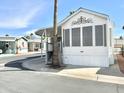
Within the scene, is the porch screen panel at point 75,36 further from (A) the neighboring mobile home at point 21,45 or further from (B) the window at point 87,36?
(A) the neighboring mobile home at point 21,45

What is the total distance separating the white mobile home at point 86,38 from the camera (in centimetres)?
1692

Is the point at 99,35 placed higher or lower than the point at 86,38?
higher

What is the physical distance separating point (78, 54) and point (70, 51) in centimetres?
95

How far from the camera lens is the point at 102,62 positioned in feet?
55.6

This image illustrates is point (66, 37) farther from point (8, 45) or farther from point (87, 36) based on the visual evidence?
point (8, 45)

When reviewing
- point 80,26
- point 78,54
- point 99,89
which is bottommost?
point 99,89

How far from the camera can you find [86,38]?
17.8 metres

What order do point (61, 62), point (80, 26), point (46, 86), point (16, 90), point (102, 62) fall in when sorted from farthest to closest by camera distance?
point (61, 62), point (80, 26), point (102, 62), point (46, 86), point (16, 90)

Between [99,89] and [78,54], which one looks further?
[78,54]

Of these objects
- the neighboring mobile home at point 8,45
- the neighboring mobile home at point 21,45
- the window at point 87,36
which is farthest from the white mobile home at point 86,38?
the neighboring mobile home at point 21,45

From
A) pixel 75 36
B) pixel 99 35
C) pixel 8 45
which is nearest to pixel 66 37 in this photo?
pixel 75 36

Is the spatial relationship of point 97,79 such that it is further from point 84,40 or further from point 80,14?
point 80,14

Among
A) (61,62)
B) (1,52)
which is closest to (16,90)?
(61,62)

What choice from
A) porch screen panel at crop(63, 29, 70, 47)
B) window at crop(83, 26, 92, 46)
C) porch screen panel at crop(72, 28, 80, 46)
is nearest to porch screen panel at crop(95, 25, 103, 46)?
window at crop(83, 26, 92, 46)
